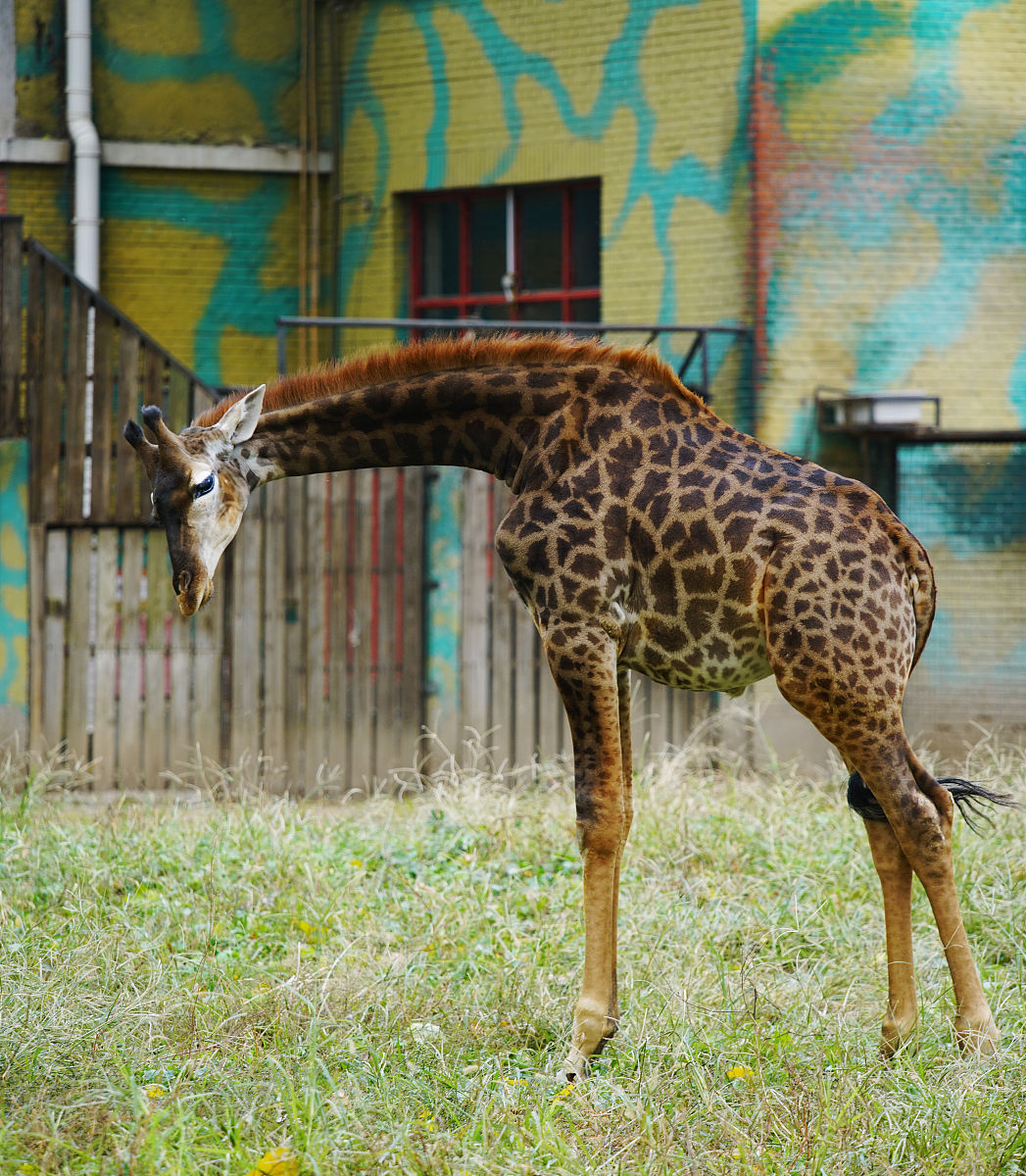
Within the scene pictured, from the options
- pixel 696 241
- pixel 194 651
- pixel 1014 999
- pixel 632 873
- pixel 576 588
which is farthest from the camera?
pixel 696 241

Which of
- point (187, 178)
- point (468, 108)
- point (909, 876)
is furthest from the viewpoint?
point (187, 178)

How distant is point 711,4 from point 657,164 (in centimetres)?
122

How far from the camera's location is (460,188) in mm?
11133

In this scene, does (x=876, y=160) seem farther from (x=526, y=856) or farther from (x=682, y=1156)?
(x=682, y=1156)

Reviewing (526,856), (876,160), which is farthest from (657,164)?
(526,856)

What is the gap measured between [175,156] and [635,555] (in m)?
8.73

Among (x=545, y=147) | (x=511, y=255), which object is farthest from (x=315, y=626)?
(x=545, y=147)

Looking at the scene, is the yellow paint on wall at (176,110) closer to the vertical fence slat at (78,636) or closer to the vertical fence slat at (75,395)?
the vertical fence slat at (75,395)

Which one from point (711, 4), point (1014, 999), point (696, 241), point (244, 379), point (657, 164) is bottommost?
point (1014, 999)

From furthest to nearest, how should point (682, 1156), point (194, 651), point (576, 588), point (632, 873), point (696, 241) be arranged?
point (696, 241) → point (194, 651) → point (632, 873) → point (576, 588) → point (682, 1156)

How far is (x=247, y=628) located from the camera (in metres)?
9.60

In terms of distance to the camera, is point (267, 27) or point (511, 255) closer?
point (511, 255)

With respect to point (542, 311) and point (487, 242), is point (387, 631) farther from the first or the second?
point (487, 242)

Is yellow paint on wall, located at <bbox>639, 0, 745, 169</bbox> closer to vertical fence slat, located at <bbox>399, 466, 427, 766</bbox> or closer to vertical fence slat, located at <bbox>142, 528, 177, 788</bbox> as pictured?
vertical fence slat, located at <bbox>399, 466, 427, 766</bbox>
